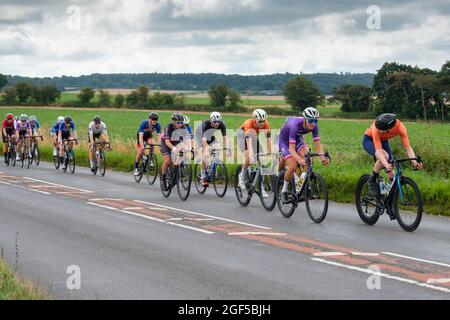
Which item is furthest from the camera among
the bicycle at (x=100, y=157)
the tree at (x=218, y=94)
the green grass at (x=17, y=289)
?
the tree at (x=218, y=94)

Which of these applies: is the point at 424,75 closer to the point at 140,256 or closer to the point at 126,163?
the point at 126,163

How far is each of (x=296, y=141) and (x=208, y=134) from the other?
3554 mm

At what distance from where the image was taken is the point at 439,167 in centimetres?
1858

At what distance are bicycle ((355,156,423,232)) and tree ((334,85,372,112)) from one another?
82.1 m

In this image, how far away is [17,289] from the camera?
24.0 ft

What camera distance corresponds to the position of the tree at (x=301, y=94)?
89.9m

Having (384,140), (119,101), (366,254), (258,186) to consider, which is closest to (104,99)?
(119,101)

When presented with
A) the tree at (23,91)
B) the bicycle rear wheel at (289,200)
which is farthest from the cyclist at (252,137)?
the tree at (23,91)

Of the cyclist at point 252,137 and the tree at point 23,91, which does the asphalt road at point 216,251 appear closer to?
the cyclist at point 252,137

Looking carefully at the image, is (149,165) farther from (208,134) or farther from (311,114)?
(311,114)

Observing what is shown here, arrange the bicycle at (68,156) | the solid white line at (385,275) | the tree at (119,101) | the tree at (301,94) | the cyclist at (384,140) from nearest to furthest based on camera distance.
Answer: the solid white line at (385,275), the cyclist at (384,140), the bicycle at (68,156), the tree at (301,94), the tree at (119,101)

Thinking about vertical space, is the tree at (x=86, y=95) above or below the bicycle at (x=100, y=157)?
above

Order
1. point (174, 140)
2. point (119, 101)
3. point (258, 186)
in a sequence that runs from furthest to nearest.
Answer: point (119, 101) < point (174, 140) < point (258, 186)

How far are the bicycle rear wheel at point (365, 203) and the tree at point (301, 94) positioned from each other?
242 ft
